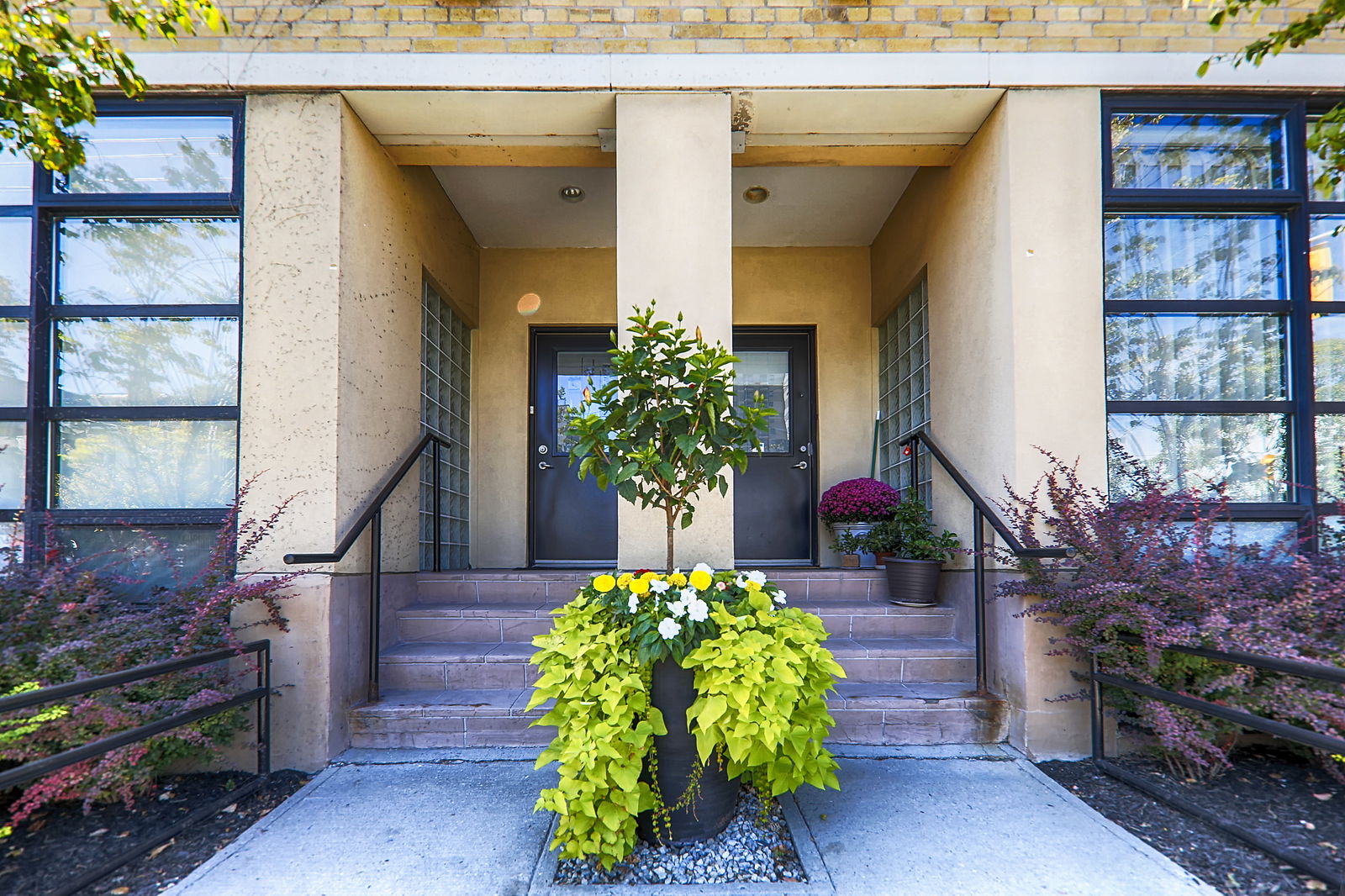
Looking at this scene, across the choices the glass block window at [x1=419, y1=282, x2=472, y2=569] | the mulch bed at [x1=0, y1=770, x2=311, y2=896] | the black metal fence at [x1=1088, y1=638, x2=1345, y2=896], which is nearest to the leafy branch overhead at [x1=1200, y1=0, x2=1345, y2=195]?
the black metal fence at [x1=1088, y1=638, x2=1345, y2=896]

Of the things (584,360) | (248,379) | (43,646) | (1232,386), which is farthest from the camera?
(584,360)

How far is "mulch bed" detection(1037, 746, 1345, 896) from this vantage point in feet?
6.71

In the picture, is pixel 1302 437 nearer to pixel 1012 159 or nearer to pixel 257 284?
pixel 1012 159

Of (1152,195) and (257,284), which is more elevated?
(1152,195)

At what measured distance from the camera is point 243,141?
3.13 m

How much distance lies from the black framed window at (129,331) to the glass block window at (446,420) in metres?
1.13

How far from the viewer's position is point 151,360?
10.4 feet

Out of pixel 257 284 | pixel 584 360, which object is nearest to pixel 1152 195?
pixel 584 360

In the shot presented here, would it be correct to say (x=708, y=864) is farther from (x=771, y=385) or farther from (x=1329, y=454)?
(x=771, y=385)

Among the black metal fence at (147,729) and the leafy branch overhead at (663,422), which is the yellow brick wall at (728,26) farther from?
the black metal fence at (147,729)

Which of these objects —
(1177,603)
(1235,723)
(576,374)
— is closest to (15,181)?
(576,374)

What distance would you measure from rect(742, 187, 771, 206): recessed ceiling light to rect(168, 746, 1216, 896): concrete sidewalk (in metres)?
3.32

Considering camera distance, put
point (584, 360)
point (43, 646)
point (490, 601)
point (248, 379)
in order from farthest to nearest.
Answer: point (584, 360) → point (490, 601) → point (248, 379) → point (43, 646)

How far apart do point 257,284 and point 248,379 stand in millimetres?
422
